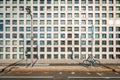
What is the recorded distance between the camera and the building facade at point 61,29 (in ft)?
203

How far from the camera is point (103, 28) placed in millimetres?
62688

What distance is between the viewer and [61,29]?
6238 cm

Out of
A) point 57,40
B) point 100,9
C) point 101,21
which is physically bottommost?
point 57,40

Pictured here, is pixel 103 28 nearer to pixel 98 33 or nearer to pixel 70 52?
pixel 98 33

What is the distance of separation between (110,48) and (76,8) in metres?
16.5

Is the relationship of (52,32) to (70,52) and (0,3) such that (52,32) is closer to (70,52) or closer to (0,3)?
(70,52)

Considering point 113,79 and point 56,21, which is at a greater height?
point 56,21

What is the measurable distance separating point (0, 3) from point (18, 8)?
6010mm

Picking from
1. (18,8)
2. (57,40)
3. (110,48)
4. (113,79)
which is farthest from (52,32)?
(113,79)

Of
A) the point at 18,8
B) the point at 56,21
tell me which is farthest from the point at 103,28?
the point at 18,8

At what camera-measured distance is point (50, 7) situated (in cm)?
6269

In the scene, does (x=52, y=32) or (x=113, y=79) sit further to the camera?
(x=52, y=32)

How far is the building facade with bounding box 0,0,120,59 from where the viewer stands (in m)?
61.9

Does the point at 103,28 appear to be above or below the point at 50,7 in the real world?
below
